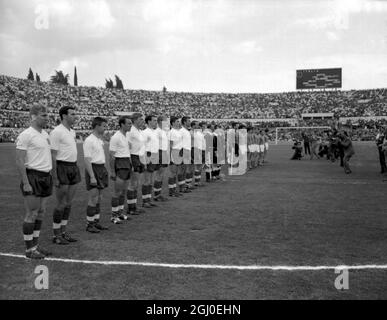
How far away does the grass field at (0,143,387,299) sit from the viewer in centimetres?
488

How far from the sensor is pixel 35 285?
5023mm

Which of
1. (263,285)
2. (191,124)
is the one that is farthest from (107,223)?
(191,124)

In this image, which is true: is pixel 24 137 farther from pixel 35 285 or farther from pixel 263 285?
pixel 263 285

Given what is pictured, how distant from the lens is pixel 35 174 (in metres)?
6.29

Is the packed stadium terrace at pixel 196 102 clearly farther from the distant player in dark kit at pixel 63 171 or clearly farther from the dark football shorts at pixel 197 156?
Result: the distant player in dark kit at pixel 63 171

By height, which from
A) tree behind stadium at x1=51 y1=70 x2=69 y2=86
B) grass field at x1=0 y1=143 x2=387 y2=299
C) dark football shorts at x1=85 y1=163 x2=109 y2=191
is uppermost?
tree behind stadium at x1=51 y1=70 x2=69 y2=86

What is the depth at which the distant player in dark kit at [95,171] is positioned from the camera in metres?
7.76

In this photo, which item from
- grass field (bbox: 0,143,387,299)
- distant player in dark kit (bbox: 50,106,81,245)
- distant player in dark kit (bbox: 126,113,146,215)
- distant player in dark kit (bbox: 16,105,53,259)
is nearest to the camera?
grass field (bbox: 0,143,387,299)

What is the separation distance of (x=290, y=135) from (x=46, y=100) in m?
39.9

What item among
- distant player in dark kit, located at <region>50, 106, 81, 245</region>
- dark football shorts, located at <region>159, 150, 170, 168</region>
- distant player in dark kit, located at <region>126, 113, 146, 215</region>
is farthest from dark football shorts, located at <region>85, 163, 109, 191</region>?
dark football shorts, located at <region>159, 150, 170, 168</region>

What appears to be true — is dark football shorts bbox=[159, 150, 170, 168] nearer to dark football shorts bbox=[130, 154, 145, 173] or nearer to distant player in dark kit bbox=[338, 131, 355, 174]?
dark football shorts bbox=[130, 154, 145, 173]

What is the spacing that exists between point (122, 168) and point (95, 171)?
0.99 meters

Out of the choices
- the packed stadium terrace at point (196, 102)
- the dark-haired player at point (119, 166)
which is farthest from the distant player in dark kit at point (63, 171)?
the packed stadium terrace at point (196, 102)

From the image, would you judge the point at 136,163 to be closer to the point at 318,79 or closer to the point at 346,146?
the point at 346,146
